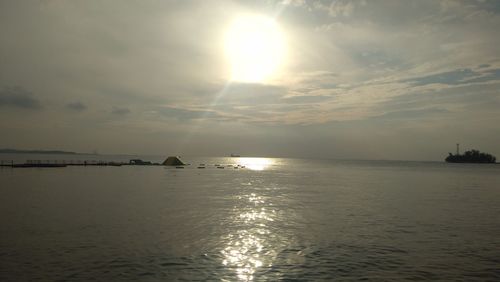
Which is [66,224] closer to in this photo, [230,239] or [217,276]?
[230,239]

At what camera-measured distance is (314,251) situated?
875 inches

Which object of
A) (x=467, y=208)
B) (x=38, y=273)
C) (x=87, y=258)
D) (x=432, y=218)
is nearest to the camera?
(x=38, y=273)

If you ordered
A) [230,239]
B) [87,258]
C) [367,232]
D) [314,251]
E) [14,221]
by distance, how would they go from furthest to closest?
1. [14,221]
2. [367,232]
3. [230,239]
4. [314,251]
5. [87,258]

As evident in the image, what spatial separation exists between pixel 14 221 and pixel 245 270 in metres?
22.7

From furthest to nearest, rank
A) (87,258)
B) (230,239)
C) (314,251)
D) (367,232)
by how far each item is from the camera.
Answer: (367,232) < (230,239) < (314,251) < (87,258)

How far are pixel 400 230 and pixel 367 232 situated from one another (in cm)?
329

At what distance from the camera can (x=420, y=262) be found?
20.2m

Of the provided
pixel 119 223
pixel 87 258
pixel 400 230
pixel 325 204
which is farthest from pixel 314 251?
pixel 325 204

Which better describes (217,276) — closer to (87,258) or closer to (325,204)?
(87,258)

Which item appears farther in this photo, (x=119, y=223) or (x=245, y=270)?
(x=119, y=223)

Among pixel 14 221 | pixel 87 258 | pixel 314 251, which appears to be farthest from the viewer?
pixel 14 221

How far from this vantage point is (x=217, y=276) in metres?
17.4

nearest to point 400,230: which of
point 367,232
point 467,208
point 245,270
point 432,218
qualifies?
point 367,232

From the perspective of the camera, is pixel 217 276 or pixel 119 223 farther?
pixel 119 223
